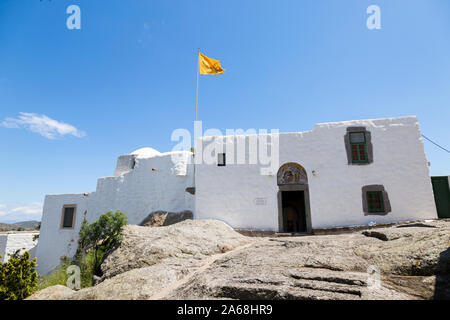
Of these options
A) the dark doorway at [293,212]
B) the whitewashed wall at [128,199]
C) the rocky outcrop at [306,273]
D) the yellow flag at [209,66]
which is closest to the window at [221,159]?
the whitewashed wall at [128,199]

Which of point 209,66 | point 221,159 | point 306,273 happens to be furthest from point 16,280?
point 209,66

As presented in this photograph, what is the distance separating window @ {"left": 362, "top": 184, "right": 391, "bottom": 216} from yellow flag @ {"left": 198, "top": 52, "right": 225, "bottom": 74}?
9196 millimetres

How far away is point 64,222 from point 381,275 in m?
17.8

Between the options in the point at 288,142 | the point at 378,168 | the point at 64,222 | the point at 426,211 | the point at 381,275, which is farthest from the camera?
the point at 64,222

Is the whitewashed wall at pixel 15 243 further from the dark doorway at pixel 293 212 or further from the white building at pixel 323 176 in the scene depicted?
the dark doorway at pixel 293 212

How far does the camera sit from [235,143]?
472 inches

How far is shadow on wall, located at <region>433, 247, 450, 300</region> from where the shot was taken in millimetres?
2709

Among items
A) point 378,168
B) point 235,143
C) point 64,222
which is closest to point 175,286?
point 235,143

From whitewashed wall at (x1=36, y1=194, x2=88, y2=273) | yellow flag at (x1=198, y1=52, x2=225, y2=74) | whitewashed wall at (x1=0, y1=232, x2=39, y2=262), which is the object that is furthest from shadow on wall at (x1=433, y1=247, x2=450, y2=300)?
whitewashed wall at (x1=0, y1=232, x2=39, y2=262)

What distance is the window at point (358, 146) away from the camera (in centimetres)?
1070

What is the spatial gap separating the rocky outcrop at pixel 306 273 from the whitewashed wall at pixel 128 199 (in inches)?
311

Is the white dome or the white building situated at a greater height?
the white dome

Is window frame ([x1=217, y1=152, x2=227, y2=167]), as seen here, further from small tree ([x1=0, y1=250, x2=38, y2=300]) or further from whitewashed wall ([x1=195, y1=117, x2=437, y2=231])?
small tree ([x1=0, y1=250, x2=38, y2=300])
